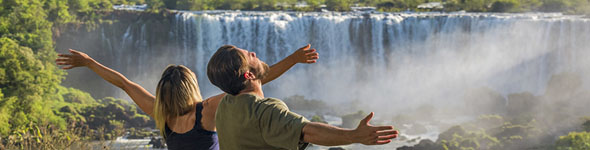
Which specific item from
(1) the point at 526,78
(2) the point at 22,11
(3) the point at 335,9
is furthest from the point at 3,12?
(1) the point at 526,78

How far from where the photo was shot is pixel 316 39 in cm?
2939

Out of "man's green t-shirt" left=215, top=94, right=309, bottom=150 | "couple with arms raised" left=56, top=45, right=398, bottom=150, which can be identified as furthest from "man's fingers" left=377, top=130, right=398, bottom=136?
"man's green t-shirt" left=215, top=94, right=309, bottom=150

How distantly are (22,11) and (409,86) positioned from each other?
49.4 feet

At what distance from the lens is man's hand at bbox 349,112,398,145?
2.35m

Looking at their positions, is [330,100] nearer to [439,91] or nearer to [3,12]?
[439,91]

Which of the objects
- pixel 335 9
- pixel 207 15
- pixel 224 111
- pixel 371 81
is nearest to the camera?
pixel 224 111

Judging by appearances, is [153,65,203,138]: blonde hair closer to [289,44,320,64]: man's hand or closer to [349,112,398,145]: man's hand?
[289,44,320,64]: man's hand

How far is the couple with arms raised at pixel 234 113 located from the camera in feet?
8.32

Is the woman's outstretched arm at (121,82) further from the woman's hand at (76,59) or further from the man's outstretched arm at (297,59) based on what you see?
the man's outstretched arm at (297,59)

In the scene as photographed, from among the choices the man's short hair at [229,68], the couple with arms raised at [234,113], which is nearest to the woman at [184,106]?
the couple with arms raised at [234,113]

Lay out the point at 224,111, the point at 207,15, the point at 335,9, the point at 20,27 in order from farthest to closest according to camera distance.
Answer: the point at 335,9 < the point at 207,15 < the point at 20,27 < the point at 224,111

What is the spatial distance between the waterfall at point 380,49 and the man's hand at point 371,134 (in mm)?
26280

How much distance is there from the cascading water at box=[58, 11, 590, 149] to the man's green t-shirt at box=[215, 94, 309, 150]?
84.8 feet

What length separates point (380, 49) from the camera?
98.9 feet
